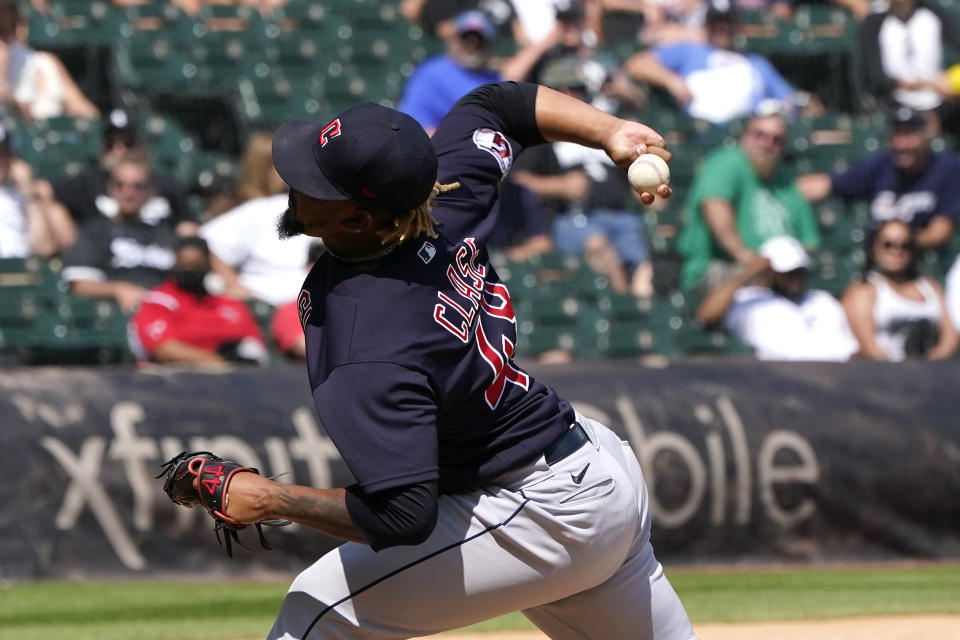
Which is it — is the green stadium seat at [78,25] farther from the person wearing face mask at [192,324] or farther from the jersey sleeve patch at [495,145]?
the jersey sleeve patch at [495,145]

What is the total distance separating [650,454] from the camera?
7.12m

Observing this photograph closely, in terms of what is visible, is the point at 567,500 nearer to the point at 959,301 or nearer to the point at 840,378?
the point at 840,378

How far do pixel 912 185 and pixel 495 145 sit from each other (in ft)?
23.1

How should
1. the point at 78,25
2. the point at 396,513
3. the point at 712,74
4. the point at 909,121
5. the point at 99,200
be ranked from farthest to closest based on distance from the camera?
the point at 712,74 < the point at 78,25 < the point at 909,121 < the point at 99,200 < the point at 396,513

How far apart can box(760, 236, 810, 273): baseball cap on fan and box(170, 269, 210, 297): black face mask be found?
3.35 m

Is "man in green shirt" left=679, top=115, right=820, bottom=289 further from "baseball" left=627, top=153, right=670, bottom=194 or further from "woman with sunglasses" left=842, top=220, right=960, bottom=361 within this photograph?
"baseball" left=627, top=153, right=670, bottom=194

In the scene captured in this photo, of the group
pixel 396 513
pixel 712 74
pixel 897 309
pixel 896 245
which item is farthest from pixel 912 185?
pixel 396 513

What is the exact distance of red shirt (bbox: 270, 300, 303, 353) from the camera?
7695 millimetres

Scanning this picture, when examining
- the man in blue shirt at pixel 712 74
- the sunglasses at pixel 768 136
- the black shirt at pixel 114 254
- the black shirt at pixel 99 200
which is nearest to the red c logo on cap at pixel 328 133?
the black shirt at pixel 114 254

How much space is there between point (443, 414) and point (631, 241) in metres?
6.42

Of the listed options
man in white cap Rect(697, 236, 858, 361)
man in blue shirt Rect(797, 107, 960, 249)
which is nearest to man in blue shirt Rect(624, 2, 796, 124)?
man in blue shirt Rect(797, 107, 960, 249)

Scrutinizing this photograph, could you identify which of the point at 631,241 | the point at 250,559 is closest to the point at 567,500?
the point at 250,559

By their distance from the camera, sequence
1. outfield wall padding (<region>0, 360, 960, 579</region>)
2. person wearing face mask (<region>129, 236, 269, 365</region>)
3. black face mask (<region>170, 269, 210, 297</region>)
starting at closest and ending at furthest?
outfield wall padding (<region>0, 360, 960, 579</region>)
person wearing face mask (<region>129, 236, 269, 365</region>)
black face mask (<region>170, 269, 210, 297</region>)

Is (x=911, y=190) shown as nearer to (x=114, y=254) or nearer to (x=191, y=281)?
(x=191, y=281)
